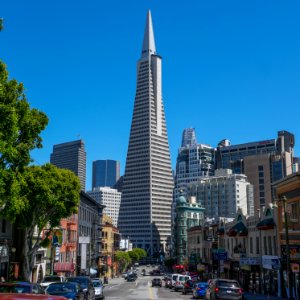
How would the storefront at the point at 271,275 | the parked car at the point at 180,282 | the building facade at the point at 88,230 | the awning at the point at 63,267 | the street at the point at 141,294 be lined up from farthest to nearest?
1. the building facade at the point at 88,230
2. the awning at the point at 63,267
3. the parked car at the point at 180,282
4. the storefront at the point at 271,275
5. the street at the point at 141,294

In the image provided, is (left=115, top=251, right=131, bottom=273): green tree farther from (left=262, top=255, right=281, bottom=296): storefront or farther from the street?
(left=262, top=255, right=281, bottom=296): storefront

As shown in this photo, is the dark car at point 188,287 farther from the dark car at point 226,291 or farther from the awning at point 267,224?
the dark car at point 226,291

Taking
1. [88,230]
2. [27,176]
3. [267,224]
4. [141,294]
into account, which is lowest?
[141,294]

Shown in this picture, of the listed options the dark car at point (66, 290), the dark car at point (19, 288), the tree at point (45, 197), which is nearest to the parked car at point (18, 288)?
the dark car at point (19, 288)

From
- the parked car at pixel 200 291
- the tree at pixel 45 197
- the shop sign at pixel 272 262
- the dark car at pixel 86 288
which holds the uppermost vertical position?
the tree at pixel 45 197

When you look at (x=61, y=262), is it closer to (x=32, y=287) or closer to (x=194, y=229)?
(x=194, y=229)

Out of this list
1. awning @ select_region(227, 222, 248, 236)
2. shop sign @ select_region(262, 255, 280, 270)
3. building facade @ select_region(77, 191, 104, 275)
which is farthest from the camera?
building facade @ select_region(77, 191, 104, 275)

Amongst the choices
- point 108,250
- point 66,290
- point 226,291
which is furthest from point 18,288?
point 108,250

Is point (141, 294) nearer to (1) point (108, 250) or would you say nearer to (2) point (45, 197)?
(2) point (45, 197)

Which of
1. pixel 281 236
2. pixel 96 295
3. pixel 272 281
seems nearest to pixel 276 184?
pixel 281 236

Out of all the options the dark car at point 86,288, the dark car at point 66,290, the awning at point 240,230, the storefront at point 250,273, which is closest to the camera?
the dark car at point 66,290

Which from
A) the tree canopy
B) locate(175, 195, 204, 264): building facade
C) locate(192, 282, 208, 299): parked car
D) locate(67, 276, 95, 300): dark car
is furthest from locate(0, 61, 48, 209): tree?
locate(175, 195, 204, 264): building facade

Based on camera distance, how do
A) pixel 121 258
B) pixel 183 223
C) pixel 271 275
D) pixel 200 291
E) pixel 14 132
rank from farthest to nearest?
pixel 121 258, pixel 183 223, pixel 271 275, pixel 200 291, pixel 14 132

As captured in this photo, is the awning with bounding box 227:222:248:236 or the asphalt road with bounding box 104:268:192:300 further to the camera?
the awning with bounding box 227:222:248:236
